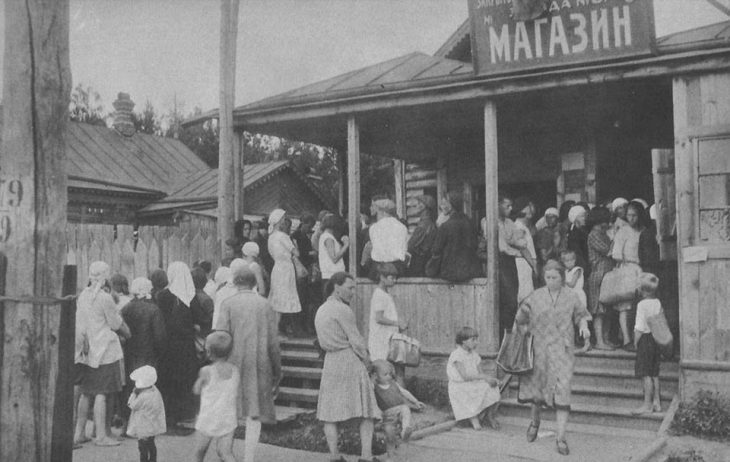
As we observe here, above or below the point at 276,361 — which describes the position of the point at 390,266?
above

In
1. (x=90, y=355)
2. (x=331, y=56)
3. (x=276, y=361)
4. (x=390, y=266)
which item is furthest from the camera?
(x=331, y=56)

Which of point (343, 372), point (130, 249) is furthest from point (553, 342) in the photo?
point (130, 249)

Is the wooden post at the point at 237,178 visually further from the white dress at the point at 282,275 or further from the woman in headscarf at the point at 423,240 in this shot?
the woman in headscarf at the point at 423,240

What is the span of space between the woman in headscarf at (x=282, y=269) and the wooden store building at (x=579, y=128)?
89cm

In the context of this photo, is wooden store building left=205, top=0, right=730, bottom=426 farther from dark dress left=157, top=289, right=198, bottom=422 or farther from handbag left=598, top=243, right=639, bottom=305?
A: dark dress left=157, top=289, right=198, bottom=422

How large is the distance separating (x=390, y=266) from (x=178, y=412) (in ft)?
9.77

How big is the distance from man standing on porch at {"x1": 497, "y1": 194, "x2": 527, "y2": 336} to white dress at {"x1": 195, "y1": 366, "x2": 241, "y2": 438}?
4.19 meters

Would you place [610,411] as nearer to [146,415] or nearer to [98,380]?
[146,415]

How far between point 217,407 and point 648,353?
4.51 m

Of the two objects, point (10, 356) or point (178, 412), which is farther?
point (178, 412)

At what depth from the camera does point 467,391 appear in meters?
8.88

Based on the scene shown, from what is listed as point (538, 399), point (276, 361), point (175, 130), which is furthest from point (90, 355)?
point (175, 130)

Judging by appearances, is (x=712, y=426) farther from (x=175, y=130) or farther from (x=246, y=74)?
(x=246, y=74)

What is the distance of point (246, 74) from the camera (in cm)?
6475
